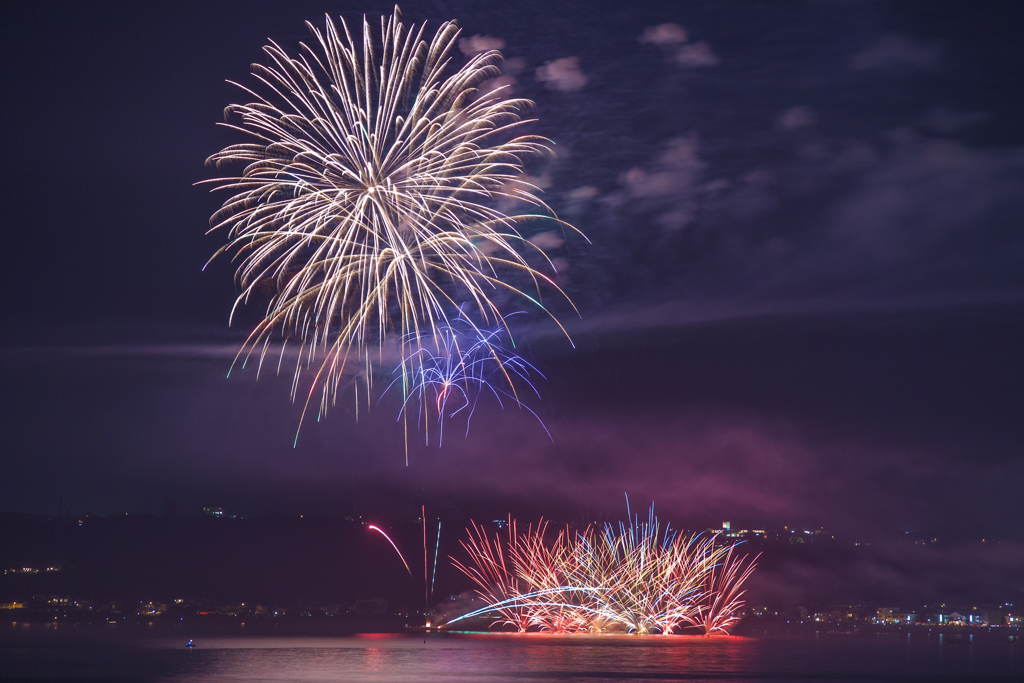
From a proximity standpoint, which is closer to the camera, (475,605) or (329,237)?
(329,237)

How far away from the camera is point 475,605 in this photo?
180 m

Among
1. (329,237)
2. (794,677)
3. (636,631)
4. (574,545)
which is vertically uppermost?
(329,237)

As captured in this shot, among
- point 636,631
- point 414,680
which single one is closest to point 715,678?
point 414,680

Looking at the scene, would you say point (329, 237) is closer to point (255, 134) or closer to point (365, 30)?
point (255, 134)

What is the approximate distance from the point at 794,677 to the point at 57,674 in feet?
134

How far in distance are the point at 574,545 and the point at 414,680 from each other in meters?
25.0

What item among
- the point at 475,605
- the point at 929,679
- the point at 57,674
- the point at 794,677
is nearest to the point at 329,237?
the point at 57,674

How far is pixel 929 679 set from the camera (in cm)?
5272

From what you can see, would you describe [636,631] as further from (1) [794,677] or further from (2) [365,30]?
(2) [365,30]

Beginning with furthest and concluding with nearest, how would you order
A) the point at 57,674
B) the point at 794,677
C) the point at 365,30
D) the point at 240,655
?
1. the point at 240,655
2. the point at 794,677
3. the point at 57,674
4. the point at 365,30

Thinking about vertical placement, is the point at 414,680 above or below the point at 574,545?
below

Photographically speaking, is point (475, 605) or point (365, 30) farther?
point (475, 605)

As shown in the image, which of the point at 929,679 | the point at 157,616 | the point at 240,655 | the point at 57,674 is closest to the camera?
the point at 57,674

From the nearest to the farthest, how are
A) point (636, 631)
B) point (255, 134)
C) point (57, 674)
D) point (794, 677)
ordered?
point (255, 134), point (57, 674), point (794, 677), point (636, 631)
